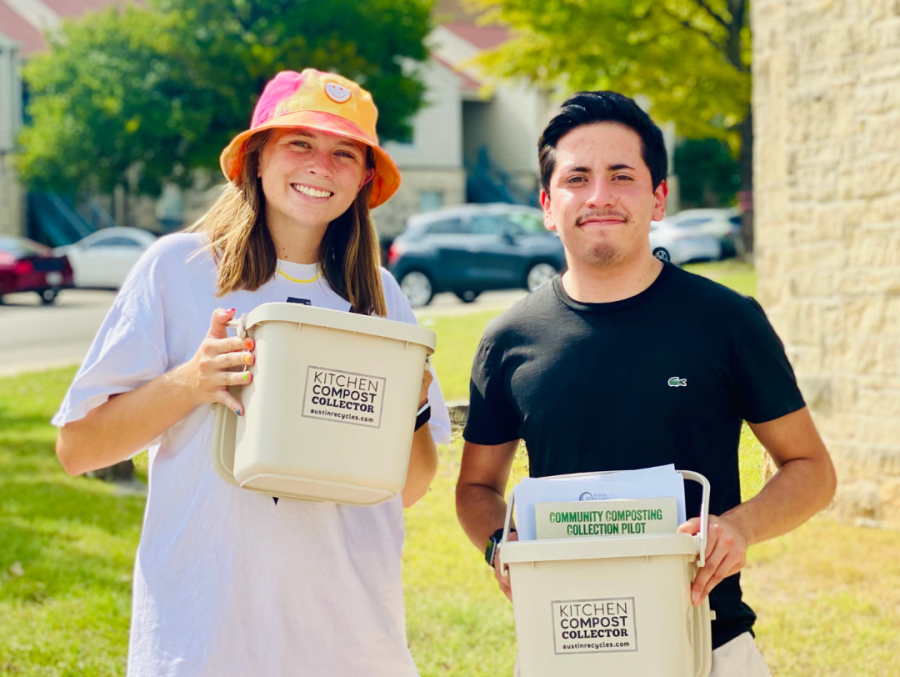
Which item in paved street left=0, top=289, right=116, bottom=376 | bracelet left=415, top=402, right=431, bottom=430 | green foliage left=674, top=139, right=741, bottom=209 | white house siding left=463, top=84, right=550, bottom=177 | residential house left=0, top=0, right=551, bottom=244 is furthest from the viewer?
green foliage left=674, top=139, right=741, bottom=209

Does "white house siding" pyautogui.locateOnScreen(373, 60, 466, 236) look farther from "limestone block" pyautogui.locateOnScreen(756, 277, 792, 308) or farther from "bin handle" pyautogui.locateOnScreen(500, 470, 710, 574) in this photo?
"bin handle" pyautogui.locateOnScreen(500, 470, 710, 574)

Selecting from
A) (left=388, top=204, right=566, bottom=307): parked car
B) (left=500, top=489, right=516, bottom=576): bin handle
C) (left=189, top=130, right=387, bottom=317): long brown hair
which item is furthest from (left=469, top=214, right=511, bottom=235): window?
(left=500, top=489, right=516, bottom=576): bin handle

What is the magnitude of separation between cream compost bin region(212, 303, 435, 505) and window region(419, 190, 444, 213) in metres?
31.0

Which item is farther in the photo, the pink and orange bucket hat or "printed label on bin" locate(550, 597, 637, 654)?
the pink and orange bucket hat

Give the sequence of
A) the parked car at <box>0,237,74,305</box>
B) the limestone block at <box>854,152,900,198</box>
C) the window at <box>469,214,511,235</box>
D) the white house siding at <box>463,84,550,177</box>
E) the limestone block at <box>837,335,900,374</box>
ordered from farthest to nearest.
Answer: the white house siding at <box>463,84,550,177</box> < the parked car at <box>0,237,74,305</box> < the window at <box>469,214,511,235</box> < the limestone block at <box>837,335,900,374</box> < the limestone block at <box>854,152,900,198</box>

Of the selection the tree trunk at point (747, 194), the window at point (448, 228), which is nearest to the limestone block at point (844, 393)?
the window at point (448, 228)

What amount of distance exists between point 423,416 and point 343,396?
29 cm

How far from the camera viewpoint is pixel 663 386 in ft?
7.07

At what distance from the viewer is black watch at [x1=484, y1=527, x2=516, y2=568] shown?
205 centimetres

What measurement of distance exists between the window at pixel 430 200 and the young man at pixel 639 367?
3079 centimetres

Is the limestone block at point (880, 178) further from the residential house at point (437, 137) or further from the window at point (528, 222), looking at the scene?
the residential house at point (437, 137)

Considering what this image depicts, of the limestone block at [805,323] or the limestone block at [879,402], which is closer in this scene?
the limestone block at [879,402]


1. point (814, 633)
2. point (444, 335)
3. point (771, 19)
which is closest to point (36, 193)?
point (444, 335)

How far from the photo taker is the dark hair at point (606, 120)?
2.25m
